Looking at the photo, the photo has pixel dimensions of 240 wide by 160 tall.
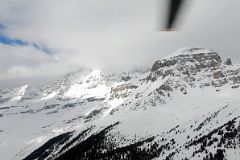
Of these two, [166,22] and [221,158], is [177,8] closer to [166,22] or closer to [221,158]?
[166,22]

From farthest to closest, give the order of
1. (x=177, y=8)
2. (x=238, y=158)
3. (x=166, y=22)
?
(x=238, y=158) → (x=166, y=22) → (x=177, y=8)

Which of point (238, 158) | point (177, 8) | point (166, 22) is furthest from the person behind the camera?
point (238, 158)

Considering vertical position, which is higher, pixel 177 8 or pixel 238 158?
pixel 177 8

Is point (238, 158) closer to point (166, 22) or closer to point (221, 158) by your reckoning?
point (221, 158)

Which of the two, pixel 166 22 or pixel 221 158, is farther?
pixel 221 158

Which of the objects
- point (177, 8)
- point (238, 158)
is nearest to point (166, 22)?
point (177, 8)

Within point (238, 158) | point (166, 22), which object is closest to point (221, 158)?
point (238, 158)

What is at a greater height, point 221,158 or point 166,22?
point 166,22
